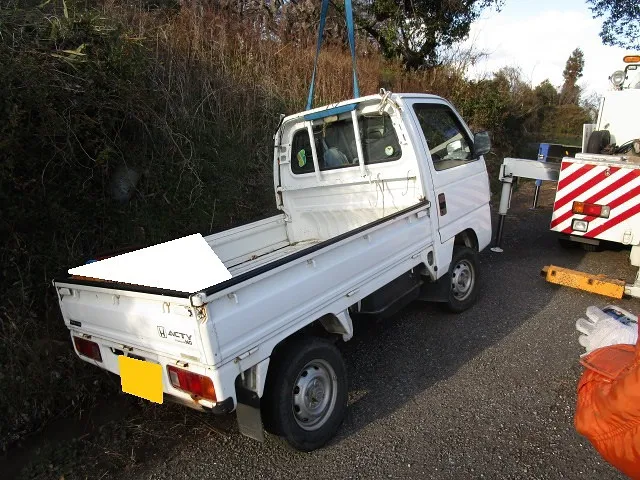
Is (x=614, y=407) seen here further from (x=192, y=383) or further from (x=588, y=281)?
(x=588, y=281)

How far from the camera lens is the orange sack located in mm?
1306

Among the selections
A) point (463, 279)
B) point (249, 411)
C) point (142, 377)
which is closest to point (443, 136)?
point (463, 279)

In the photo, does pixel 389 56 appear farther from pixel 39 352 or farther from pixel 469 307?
pixel 39 352

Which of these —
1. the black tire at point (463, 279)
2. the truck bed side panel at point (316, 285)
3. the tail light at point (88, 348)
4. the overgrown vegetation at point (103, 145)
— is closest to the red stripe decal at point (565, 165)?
the black tire at point (463, 279)

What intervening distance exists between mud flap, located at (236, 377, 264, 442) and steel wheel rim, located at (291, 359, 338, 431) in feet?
0.87

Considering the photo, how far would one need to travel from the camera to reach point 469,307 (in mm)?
4305

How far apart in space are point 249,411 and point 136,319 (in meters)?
0.75

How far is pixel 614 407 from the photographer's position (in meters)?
1.36

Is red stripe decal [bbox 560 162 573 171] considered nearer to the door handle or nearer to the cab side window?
the cab side window

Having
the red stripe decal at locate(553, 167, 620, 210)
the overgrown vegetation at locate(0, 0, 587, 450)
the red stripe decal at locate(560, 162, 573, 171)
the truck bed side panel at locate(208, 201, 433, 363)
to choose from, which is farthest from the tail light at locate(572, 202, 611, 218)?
the overgrown vegetation at locate(0, 0, 587, 450)

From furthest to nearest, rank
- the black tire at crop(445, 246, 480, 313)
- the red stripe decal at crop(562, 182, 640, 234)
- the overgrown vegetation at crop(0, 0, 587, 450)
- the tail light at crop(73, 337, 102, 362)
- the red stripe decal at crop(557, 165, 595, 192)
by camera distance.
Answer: the red stripe decal at crop(557, 165, 595, 192), the red stripe decal at crop(562, 182, 640, 234), the black tire at crop(445, 246, 480, 313), the overgrown vegetation at crop(0, 0, 587, 450), the tail light at crop(73, 337, 102, 362)

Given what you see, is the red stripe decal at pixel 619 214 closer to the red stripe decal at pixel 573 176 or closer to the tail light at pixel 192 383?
the red stripe decal at pixel 573 176

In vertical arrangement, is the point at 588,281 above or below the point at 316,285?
below

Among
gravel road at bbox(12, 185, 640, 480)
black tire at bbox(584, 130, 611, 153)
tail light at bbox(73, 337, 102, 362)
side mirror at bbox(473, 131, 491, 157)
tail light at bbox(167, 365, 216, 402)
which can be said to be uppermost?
side mirror at bbox(473, 131, 491, 157)
